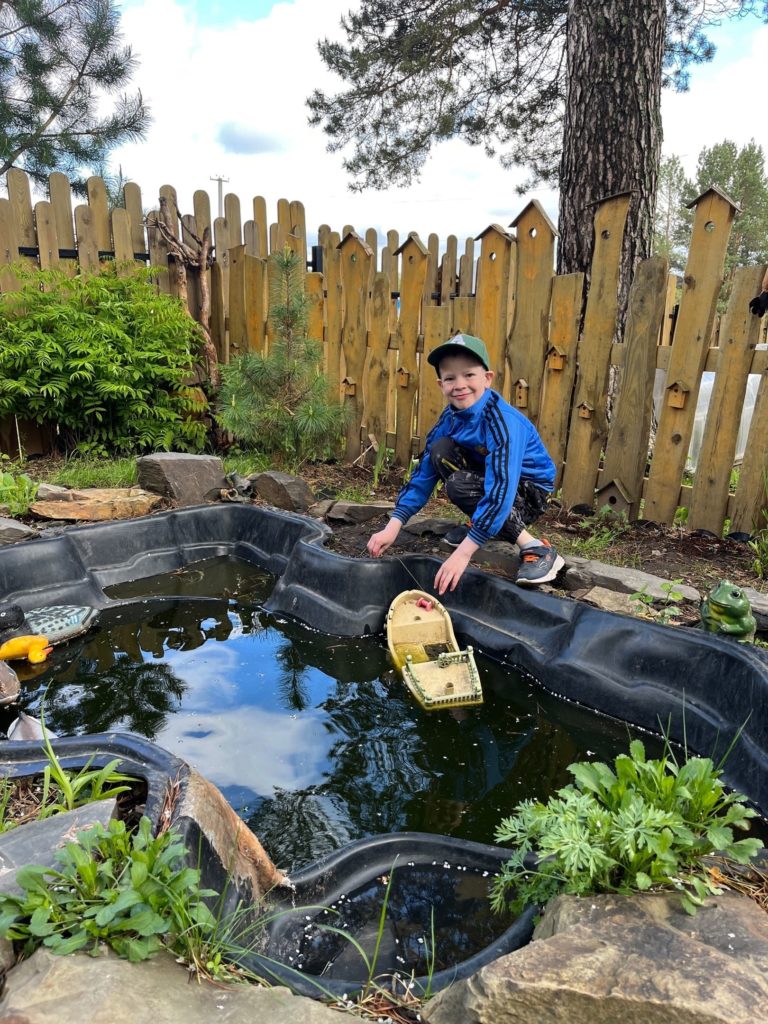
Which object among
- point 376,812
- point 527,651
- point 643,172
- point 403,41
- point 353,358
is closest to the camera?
point 376,812

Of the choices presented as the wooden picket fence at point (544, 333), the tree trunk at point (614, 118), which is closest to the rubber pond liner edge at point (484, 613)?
the wooden picket fence at point (544, 333)

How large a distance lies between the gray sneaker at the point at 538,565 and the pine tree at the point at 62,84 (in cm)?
778

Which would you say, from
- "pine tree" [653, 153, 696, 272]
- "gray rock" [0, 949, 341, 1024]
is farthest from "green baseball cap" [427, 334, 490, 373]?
"pine tree" [653, 153, 696, 272]

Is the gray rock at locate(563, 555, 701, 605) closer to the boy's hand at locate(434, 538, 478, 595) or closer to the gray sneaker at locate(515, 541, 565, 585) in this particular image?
the gray sneaker at locate(515, 541, 565, 585)

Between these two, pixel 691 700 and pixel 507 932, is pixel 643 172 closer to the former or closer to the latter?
pixel 691 700

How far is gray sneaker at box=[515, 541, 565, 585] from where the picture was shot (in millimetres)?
3107

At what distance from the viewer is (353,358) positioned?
5.22 meters

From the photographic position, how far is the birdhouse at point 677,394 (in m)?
3.64

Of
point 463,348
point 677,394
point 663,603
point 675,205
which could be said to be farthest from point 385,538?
point 675,205

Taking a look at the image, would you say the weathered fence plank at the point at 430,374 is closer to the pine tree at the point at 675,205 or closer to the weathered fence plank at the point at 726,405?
the weathered fence plank at the point at 726,405

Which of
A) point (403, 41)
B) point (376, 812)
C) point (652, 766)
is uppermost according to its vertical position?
point (403, 41)

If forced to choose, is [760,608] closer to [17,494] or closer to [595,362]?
[595,362]

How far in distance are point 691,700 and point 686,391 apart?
182 cm

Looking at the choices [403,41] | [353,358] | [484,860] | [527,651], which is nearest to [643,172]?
[353,358]
